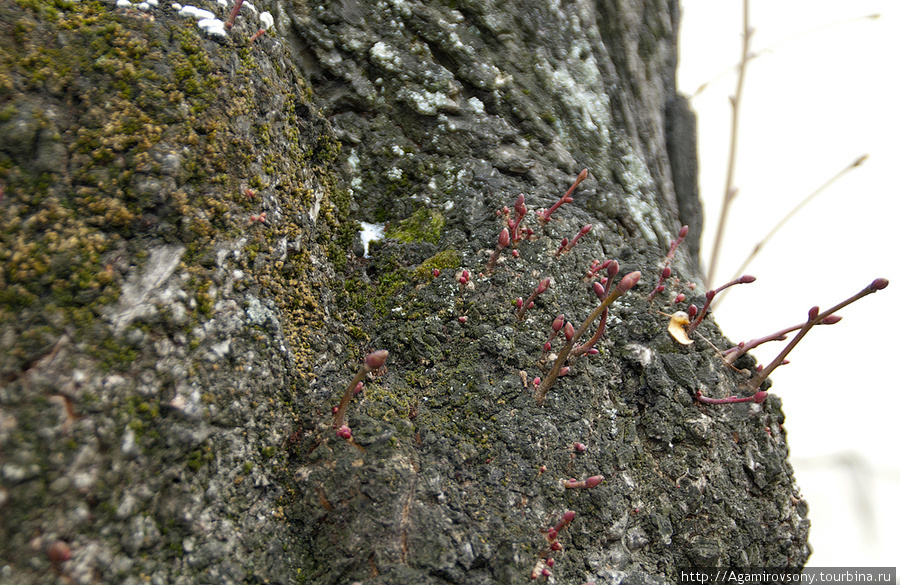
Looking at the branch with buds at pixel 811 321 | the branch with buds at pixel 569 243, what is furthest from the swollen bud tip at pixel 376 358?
the branch with buds at pixel 811 321

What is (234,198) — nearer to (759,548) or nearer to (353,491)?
(353,491)

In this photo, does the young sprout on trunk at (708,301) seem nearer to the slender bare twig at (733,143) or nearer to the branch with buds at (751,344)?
the branch with buds at (751,344)

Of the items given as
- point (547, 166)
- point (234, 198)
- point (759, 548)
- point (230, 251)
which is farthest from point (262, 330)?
point (759, 548)

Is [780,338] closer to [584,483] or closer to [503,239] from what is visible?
[584,483]

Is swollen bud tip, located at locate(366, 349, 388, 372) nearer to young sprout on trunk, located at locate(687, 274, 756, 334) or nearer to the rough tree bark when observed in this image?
the rough tree bark

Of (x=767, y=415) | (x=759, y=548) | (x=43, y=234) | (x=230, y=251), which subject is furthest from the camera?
(x=767, y=415)

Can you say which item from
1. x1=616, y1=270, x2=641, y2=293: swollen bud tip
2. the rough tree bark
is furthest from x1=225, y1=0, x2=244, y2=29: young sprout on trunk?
x1=616, y1=270, x2=641, y2=293: swollen bud tip

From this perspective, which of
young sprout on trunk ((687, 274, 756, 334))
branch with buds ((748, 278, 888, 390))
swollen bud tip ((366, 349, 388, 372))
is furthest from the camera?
young sprout on trunk ((687, 274, 756, 334))

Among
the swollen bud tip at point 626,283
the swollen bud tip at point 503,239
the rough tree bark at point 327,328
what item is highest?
the swollen bud tip at point 626,283
